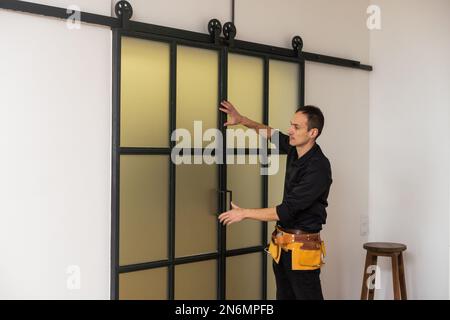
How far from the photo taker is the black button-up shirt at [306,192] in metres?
2.88

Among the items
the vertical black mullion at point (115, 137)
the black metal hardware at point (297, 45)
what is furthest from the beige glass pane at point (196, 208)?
the black metal hardware at point (297, 45)

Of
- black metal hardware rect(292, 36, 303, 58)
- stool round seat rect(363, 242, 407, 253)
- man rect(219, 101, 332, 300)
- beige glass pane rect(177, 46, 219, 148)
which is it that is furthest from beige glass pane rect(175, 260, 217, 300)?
black metal hardware rect(292, 36, 303, 58)

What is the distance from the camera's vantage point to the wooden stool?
3.70 meters

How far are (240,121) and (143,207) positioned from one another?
78 cm

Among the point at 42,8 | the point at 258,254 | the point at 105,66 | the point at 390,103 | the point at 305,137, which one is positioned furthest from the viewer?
the point at 390,103

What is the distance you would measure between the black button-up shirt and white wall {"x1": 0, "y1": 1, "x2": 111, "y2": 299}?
3.02 feet

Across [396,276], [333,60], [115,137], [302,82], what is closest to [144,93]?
[115,137]

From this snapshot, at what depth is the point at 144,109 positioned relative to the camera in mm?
2906

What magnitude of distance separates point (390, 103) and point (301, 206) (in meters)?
1.64

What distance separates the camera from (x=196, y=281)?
316 cm

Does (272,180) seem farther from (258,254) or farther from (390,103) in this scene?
(390,103)

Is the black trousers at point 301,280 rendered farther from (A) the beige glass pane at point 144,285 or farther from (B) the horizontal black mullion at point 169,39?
(B) the horizontal black mullion at point 169,39

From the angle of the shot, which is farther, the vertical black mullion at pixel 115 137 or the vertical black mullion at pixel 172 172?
the vertical black mullion at pixel 172 172
